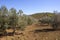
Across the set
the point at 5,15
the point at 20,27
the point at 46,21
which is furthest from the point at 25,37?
the point at 46,21

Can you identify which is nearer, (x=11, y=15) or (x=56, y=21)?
(x=11, y=15)

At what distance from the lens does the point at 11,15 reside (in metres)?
22.8

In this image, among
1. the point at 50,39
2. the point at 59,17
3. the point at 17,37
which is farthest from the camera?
the point at 59,17

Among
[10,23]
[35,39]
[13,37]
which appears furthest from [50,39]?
[10,23]

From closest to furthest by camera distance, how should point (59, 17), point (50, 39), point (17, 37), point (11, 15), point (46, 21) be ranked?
point (50, 39) < point (17, 37) < point (11, 15) < point (59, 17) < point (46, 21)

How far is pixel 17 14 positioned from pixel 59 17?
28.6ft

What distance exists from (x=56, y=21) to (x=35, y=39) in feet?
31.0

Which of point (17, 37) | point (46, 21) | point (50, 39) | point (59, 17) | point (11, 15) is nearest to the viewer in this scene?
point (50, 39)

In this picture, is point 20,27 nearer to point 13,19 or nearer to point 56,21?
point 13,19

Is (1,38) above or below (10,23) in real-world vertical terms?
below

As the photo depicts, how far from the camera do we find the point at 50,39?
2005 centimetres

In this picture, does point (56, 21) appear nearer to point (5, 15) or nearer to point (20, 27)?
point (20, 27)

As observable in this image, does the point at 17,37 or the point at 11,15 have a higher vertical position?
the point at 11,15

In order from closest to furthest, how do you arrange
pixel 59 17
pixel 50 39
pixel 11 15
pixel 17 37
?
pixel 50 39 → pixel 17 37 → pixel 11 15 → pixel 59 17
